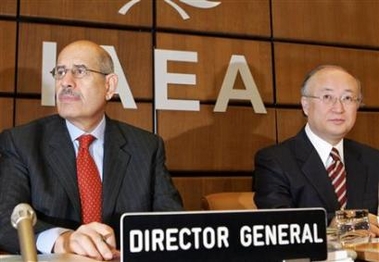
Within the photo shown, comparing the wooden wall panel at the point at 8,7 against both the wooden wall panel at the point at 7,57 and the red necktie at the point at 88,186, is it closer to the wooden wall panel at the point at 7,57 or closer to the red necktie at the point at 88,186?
the wooden wall panel at the point at 7,57

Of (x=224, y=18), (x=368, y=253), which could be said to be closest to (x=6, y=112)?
(x=224, y=18)

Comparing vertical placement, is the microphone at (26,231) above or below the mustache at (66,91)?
below

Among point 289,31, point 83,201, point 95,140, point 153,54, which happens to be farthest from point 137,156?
point 289,31

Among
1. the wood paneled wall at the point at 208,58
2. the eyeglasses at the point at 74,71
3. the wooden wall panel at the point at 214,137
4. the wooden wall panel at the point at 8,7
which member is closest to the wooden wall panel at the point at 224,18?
the wood paneled wall at the point at 208,58

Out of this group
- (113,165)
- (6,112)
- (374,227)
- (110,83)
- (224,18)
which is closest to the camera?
(374,227)

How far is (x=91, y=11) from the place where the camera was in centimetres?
309

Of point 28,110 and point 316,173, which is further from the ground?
point 28,110

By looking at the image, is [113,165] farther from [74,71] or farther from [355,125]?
[355,125]

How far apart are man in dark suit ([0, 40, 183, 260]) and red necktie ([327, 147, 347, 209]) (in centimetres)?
75

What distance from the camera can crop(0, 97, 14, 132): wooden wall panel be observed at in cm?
285

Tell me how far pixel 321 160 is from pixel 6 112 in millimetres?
1800

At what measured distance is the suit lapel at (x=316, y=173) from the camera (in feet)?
7.23

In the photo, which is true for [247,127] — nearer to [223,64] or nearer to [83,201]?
[223,64]

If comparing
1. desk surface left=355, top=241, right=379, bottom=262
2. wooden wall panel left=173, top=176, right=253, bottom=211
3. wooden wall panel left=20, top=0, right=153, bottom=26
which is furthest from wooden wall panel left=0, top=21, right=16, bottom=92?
desk surface left=355, top=241, right=379, bottom=262
